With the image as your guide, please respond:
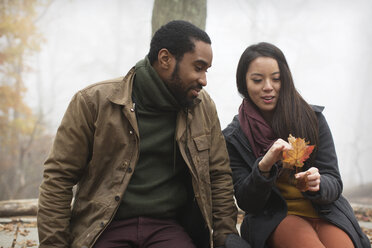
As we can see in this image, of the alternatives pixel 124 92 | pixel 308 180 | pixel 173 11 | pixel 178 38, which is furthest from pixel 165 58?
pixel 173 11

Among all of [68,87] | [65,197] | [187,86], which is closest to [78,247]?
[65,197]

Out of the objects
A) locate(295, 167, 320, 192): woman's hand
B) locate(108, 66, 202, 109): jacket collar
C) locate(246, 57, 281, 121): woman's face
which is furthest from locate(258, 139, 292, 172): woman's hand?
locate(108, 66, 202, 109): jacket collar

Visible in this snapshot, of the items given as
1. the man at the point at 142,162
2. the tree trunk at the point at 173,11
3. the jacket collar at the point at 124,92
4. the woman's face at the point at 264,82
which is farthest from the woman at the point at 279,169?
the tree trunk at the point at 173,11

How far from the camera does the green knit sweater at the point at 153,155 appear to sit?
96.1 inches

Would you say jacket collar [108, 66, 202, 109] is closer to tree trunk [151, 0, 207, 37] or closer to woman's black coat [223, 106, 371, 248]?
woman's black coat [223, 106, 371, 248]

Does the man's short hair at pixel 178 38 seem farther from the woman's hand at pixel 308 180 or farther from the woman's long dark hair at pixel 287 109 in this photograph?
the woman's hand at pixel 308 180

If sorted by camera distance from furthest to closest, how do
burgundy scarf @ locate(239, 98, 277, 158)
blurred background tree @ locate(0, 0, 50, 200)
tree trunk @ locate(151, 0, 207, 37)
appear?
blurred background tree @ locate(0, 0, 50, 200) < tree trunk @ locate(151, 0, 207, 37) < burgundy scarf @ locate(239, 98, 277, 158)

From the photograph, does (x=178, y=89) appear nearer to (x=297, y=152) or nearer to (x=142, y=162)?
(x=142, y=162)

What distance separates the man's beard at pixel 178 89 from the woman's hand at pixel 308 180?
90 cm

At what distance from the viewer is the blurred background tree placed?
12406mm

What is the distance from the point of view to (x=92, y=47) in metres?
19.5

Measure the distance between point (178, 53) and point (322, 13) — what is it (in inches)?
893

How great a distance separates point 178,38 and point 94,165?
40.8 inches

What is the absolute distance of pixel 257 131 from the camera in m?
2.71
